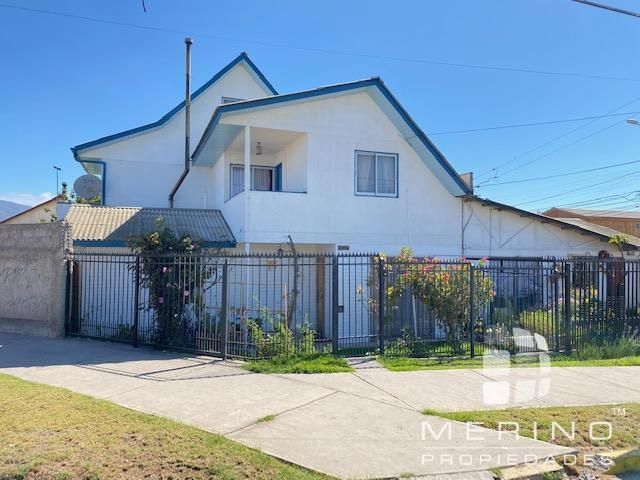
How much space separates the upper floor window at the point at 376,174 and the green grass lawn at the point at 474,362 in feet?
18.8

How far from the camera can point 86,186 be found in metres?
15.0

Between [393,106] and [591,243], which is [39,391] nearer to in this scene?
[393,106]

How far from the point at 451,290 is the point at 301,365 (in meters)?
3.56

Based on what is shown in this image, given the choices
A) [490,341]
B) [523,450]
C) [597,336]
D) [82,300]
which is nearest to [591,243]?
[597,336]

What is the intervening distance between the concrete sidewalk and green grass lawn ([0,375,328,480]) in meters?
0.28

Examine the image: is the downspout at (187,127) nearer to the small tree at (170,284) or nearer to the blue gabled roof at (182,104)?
the blue gabled roof at (182,104)

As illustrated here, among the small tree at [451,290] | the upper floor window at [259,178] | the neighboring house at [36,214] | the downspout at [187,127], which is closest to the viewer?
the small tree at [451,290]

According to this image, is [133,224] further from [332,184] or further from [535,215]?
[535,215]

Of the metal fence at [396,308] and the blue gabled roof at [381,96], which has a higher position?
the blue gabled roof at [381,96]

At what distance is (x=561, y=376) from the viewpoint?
795 centimetres

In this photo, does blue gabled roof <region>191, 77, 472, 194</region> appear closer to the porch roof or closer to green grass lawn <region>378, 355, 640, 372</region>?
the porch roof

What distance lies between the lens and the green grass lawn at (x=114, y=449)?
163 inches

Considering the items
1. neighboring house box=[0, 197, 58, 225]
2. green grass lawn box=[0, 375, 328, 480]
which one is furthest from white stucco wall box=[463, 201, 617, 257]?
neighboring house box=[0, 197, 58, 225]

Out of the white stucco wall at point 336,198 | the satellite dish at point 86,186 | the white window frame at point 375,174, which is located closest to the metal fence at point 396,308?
the white stucco wall at point 336,198
